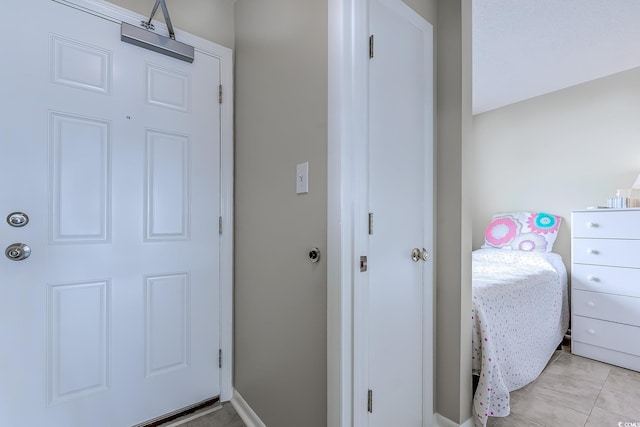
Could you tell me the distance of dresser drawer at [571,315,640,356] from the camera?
6.87 ft

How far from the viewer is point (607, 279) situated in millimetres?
2227

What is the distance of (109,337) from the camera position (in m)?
1.38

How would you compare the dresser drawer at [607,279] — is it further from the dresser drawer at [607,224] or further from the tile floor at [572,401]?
the tile floor at [572,401]

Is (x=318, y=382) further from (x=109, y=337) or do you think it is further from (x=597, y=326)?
(x=597, y=326)

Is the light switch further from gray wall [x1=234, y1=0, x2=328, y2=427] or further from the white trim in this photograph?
the white trim

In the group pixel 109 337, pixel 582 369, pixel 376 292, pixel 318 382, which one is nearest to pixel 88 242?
pixel 109 337

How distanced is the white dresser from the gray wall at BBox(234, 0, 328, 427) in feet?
7.93

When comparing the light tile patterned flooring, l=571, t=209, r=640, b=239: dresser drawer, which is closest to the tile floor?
the light tile patterned flooring

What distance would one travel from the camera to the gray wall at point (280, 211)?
3.61 feet

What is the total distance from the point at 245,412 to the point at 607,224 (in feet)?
9.16

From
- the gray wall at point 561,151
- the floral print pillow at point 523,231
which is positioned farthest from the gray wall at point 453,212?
the gray wall at point 561,151

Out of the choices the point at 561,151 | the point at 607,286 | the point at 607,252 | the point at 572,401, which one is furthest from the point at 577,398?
the point at 561,151

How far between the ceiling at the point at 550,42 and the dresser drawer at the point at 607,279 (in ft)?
5.48

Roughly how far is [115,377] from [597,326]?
10.4 ft
